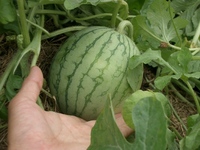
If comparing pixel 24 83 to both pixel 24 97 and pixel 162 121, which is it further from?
pixel 162 121

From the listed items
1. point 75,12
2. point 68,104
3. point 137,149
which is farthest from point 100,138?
point 75,12

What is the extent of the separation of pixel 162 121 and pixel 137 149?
0.29 feet

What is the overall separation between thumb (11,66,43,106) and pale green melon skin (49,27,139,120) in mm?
107

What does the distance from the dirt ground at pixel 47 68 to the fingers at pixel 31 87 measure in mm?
229

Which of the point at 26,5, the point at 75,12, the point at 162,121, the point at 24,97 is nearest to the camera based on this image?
the point at 162,121

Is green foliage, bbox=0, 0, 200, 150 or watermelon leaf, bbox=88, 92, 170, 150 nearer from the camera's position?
watermelon leaf, bbox=88, 92, 170, 150

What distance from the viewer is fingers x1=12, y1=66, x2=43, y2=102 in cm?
131

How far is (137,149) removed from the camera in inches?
37.0

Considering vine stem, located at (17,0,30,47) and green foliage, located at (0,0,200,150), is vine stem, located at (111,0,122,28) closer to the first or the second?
green foliage, located at (0,0,200,150)

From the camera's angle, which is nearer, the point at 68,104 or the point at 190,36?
the point at 68,104

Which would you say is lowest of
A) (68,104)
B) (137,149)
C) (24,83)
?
(68,104)

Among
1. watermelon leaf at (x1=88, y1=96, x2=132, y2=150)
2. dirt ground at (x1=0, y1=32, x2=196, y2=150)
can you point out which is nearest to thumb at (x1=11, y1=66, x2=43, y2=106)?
dirt ground at (x1=0, y1=32, x2=196, y2=150)

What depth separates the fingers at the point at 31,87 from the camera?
1.31 metres

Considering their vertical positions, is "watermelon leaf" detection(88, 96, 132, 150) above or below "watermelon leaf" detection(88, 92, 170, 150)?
below
